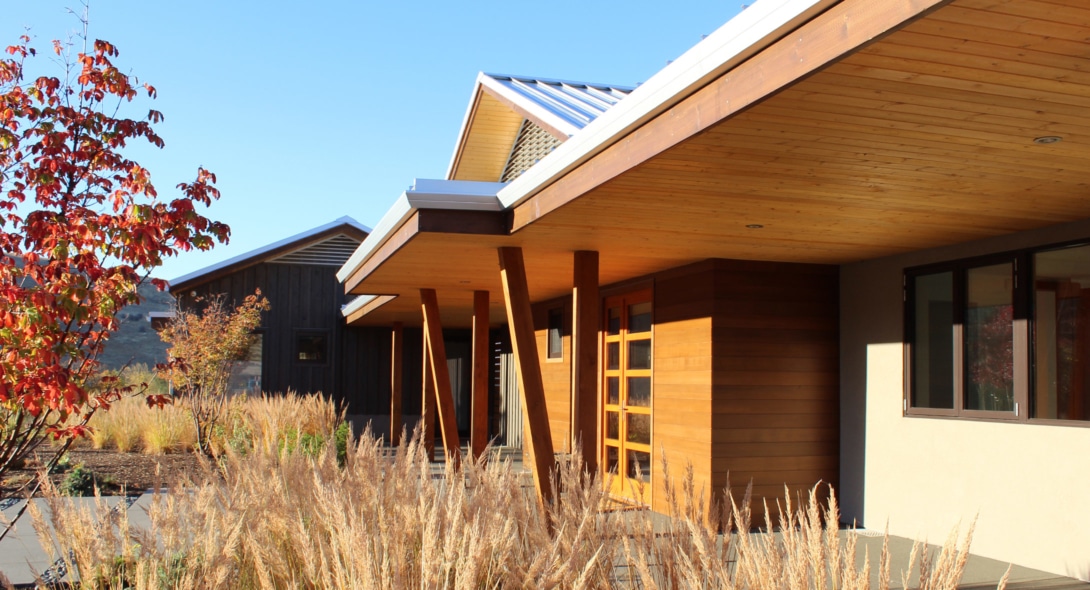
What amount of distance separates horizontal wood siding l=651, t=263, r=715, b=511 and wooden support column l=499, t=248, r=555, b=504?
1.14m

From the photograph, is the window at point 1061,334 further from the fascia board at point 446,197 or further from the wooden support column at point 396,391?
the wooden support column at point 396,391

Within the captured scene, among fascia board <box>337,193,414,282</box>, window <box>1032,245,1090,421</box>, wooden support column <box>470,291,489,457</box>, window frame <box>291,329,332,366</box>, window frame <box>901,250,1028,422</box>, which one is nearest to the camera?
window <box>1032,245,1090,421</box>

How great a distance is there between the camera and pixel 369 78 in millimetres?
10047

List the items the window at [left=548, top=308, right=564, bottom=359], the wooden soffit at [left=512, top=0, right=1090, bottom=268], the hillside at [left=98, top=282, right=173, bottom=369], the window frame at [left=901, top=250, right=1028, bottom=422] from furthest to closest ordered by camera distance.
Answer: the hillside at [left=98, top=282, right=173, bottom=369]
the window at [left=548, top=308, right=564, bottom=359]
the window frame at [left=901, top=250, right=1028, bottom=422]
the wooden soffit at [left=512, top=0, right=1090, bottom=268]

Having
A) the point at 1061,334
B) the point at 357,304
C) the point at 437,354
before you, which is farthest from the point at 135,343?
the point at 1061,334

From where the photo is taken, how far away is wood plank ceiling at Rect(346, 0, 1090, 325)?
2682 millimetres

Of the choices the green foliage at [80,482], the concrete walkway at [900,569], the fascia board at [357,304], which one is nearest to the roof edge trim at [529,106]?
the fascia board at [357,304]

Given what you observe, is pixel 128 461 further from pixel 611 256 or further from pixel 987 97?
pixel 987 97

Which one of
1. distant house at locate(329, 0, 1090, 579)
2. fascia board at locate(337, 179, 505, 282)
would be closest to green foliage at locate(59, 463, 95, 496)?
distant house at locate(329, 0, 1090, 579)

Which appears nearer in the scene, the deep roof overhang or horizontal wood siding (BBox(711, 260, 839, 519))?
horizontal wood siding (BBox(711, 260, 839, 519))

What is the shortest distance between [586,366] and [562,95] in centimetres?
668

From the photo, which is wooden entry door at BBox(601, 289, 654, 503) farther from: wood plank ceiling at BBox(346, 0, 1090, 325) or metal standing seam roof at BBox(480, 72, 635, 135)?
metal standing seam roof at BBox(480, 72, 635, 135)

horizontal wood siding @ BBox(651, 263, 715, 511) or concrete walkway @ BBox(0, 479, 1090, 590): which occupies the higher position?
horizontal wood siding @ BBox(651, 263, 715, 511)

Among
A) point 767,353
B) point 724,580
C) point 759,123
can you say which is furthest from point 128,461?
point 724,580
